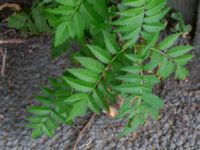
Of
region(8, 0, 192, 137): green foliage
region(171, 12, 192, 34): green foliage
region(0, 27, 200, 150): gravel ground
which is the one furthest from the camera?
region(171, 12, 192, 34): green foliage

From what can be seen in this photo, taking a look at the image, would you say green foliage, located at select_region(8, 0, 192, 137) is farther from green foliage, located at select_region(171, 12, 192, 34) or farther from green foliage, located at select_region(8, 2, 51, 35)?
green foliage, located at select_region(171, 12, 192, 34)

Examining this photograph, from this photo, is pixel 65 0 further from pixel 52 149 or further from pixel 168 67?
pixel 52 149

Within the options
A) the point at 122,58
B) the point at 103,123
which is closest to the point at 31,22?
the point at 103,123

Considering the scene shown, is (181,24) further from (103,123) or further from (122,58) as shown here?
(122,58)

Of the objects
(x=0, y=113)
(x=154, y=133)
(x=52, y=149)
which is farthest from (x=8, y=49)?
(x=154, y=133)

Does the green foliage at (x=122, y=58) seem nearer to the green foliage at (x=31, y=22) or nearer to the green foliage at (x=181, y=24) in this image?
the green foliage at (x=31, y=22)

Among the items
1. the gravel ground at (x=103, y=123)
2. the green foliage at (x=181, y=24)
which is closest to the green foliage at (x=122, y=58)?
the gravel ground at (x=103, y=123)

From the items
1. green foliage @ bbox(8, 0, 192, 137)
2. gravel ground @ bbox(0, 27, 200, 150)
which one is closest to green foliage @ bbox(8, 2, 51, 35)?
gravel ground @ bbox(0, 27, 200, 150)

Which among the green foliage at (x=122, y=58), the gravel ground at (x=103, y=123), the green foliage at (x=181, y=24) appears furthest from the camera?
the green foliage at (x=181, y=24)

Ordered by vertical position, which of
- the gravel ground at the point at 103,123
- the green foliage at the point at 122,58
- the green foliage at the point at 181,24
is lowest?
the gravel ground at the point at 103,123

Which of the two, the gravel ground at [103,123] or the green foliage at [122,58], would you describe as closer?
the green foliage at [122,58]
